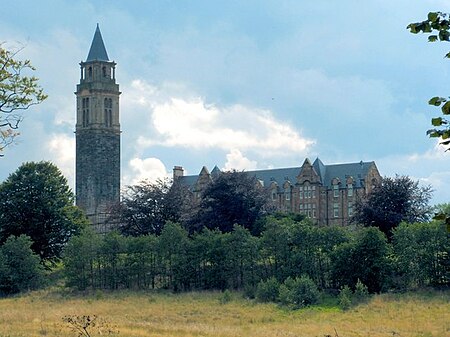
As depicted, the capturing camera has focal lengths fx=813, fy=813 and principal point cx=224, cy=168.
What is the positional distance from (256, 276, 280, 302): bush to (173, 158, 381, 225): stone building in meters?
47.8

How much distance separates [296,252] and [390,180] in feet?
45.7

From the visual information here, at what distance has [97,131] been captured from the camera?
380 feet

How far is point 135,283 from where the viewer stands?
6188 centimetres

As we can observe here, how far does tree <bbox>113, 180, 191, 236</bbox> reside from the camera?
7762 centimetres

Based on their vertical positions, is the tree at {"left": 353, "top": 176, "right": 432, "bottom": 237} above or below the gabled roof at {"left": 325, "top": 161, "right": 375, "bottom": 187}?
below

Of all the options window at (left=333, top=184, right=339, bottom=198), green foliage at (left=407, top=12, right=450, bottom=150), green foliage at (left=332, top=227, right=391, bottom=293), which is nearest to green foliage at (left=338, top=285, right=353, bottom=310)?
green foliage at (left=332, top=227, right=391, bottom=293)

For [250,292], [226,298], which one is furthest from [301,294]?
[250,292]

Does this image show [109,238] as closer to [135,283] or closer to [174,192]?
[135,283]

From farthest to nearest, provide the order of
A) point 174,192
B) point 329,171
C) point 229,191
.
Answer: point 329,171, point 174,192, point 229,191

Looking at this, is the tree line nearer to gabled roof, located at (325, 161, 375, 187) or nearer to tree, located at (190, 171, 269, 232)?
tree, located at (190, 171, 269, 232)

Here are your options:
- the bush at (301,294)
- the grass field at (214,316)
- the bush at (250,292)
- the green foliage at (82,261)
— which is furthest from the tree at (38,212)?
the bush at (301,294)

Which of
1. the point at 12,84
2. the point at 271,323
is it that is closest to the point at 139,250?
the point at 271,323

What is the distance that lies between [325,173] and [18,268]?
51723 mm

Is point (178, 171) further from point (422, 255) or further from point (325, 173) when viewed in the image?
point (422, 255)
